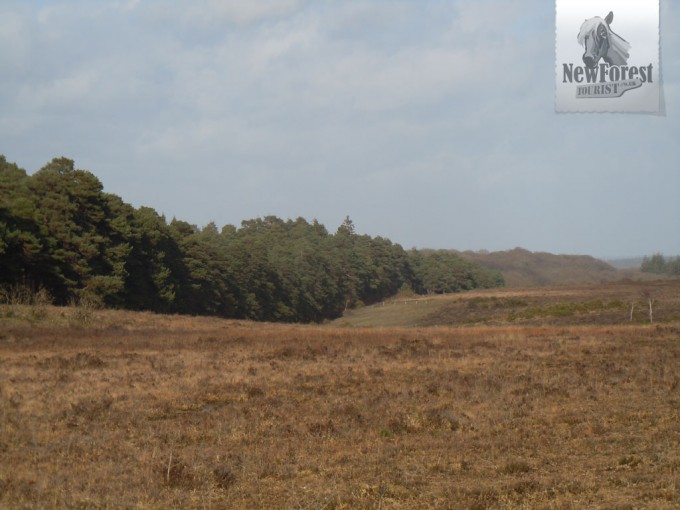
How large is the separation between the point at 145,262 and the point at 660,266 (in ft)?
490

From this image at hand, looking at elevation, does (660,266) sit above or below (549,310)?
above

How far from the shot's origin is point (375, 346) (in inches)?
1239

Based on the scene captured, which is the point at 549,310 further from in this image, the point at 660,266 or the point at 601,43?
the point at 660,266

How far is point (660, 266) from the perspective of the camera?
17900 cm

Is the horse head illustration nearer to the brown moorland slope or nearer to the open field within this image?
the open field

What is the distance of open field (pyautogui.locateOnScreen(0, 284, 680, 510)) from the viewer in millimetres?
9445

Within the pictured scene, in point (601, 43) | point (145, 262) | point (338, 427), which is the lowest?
point (338, 427)

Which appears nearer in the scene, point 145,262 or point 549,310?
point 549,310

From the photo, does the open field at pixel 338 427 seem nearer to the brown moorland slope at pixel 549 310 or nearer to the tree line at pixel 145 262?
the tree line at pixel 145 262

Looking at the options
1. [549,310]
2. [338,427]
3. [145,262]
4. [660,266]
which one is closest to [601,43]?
[338,427]

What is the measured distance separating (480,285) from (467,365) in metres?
140

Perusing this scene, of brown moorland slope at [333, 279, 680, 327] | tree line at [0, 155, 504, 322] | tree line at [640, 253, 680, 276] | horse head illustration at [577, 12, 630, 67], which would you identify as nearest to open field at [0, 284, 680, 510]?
horse head illustration at [577, 12, 630, 67]

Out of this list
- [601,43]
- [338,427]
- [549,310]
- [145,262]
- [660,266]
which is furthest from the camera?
[660,266]

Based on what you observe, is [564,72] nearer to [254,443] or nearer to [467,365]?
[467,365]
